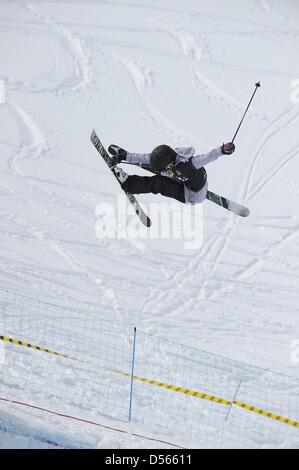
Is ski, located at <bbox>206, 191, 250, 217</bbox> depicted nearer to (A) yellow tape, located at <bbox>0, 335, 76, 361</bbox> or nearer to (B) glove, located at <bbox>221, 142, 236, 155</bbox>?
(B) glove, located at <bbox>221, 142, 236, 155</bbox>

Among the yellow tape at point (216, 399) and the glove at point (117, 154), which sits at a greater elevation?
the glove at point (117, 154)

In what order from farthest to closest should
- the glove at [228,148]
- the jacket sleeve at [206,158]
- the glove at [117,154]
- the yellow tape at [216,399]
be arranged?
1. the glove at [117,154]
2. the jacket sleeve at [206,158]
3. the glove at [228,148]
4. the yellow tape at [216,399]

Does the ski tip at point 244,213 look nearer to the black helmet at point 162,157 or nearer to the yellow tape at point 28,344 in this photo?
the black helmet at point 162,157

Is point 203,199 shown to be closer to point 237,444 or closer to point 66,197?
point 66,197

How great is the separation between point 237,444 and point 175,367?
1.08 meters

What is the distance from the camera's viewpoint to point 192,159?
30.4 ft

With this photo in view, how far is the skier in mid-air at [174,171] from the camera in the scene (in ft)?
30.0

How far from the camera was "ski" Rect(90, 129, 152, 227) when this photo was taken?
1012cm

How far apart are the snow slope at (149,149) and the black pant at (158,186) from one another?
641 millimetres

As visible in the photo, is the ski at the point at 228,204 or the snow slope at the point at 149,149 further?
the ski at the point at 228,204

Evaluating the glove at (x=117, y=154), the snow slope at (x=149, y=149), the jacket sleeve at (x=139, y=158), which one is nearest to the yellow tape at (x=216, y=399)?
the snow slope at (x=149, y=149)

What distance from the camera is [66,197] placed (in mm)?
10500

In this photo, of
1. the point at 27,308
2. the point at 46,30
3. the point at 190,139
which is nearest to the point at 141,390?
the point at 27,308

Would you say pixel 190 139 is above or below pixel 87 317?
above
